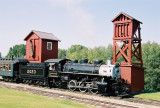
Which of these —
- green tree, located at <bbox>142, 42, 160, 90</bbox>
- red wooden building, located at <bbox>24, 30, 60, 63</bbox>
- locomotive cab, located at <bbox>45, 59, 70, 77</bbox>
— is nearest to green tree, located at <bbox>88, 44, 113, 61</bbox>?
green tree, located at <bbox>142, 42, 160, 90</bbox>

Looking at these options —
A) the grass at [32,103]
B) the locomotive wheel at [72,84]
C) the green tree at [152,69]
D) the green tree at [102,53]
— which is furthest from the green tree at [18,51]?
the grass at [32,103]

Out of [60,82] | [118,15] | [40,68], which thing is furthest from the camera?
[40,68]

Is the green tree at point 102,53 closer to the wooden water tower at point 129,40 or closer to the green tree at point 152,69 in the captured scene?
the green tree at point 152,69

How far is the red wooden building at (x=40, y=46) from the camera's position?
2845cm

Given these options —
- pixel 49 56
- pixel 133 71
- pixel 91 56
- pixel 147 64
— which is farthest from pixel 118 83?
pixel 91 56

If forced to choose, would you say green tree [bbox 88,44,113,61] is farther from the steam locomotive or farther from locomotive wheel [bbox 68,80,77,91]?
locomotive wheel [bbox 68,80,77,91]

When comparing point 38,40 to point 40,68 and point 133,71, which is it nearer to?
point 40,68

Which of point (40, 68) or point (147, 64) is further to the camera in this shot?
point (147, 64)

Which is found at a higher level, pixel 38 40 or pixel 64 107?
pixel 38 40

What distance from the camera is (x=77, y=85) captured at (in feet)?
65.2

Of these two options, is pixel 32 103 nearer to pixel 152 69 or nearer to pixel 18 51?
pixel 152 69

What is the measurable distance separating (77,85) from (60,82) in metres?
2.55

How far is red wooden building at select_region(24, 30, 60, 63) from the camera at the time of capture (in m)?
28.5

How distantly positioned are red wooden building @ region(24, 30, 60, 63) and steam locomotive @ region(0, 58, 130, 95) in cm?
226
